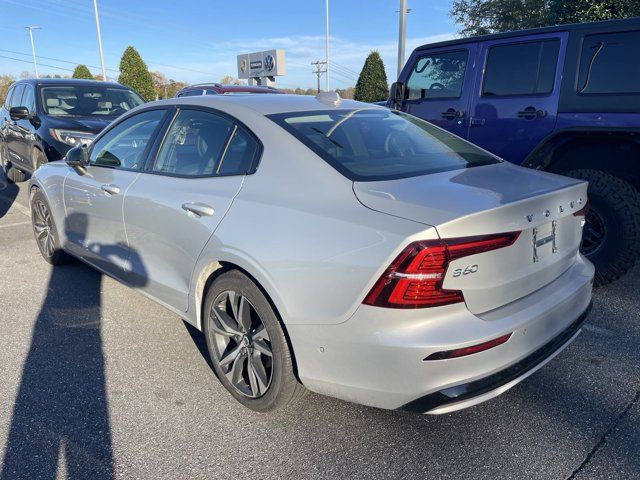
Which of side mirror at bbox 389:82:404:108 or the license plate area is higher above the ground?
side mirror at bbox 389:82:404:108

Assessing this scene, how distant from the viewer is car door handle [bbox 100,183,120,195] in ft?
11.3

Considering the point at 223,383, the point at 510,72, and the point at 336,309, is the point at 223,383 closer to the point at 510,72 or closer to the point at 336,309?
→ the point at 336,309

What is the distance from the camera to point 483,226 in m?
1.98

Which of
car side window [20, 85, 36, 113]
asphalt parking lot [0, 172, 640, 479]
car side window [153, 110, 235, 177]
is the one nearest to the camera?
asphalt parking lot [0, 172, 640, 479]

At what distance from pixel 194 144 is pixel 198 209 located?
57 centimetres

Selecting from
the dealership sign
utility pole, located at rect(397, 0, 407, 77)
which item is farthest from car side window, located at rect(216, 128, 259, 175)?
the dealership sign

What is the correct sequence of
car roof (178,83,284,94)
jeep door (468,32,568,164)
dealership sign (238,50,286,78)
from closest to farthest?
jeep door (468,32,568,164), car roof (178,83,284,94), dealership sign (238,50,286,78)

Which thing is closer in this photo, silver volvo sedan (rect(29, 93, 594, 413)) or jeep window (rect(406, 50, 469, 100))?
silver volvo sedan (rect(29, 93, 594, 413))

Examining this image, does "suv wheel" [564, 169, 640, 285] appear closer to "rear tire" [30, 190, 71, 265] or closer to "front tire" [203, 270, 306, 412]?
"front tire" [203, 270, 306, 412]

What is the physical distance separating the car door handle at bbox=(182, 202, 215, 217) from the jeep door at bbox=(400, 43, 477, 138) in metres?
3.20

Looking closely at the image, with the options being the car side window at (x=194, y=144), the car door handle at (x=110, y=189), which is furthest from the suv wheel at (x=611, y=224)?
the car door handle at (x=110, y=189)

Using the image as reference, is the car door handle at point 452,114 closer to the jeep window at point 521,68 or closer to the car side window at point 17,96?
the jeep window at point 521,68

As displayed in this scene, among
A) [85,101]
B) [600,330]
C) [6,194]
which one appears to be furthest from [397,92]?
[6,194]

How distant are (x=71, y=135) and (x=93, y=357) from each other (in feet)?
15.5
